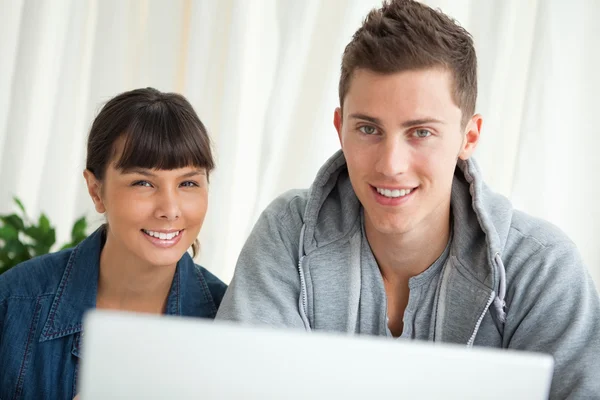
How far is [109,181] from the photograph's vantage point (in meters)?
1.97

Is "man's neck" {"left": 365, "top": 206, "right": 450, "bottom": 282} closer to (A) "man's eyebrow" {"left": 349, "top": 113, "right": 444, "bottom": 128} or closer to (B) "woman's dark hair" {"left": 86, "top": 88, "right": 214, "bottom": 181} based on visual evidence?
(A) "man's eyebrow" {"left": 349, "top": 113, "right": 444, "bottom": 128}

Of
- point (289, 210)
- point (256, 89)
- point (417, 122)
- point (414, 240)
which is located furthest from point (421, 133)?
point (256, 89)

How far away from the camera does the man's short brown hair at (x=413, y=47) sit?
167cm

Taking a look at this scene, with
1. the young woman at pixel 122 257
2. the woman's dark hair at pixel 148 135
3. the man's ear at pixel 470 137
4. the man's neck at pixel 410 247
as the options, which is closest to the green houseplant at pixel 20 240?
the young woman at pixel 122 257

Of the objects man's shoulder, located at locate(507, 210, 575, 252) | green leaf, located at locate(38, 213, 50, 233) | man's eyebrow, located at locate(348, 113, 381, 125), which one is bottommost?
green leaf, located at locate(38, 213, 50, 233)

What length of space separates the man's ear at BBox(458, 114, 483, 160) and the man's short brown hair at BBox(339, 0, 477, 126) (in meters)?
0.03

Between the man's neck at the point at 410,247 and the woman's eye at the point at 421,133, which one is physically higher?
the woman's eye at the point at 421,133

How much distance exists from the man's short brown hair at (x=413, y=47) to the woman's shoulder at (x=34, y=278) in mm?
860

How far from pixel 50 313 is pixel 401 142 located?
0.96 m

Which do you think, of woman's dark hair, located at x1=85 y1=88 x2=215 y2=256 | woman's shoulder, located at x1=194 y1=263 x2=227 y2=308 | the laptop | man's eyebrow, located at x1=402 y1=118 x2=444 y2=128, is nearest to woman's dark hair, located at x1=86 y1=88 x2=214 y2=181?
woman's dark hair, located at x1=85 y1=88 x2=215 y2=256

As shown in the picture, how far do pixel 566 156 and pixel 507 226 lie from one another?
1.15 m

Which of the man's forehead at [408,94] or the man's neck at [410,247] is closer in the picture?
the man's forehead at [408,94]

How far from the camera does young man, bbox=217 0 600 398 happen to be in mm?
1647

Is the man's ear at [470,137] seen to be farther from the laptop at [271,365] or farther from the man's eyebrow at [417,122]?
the laptop at [271,365]
